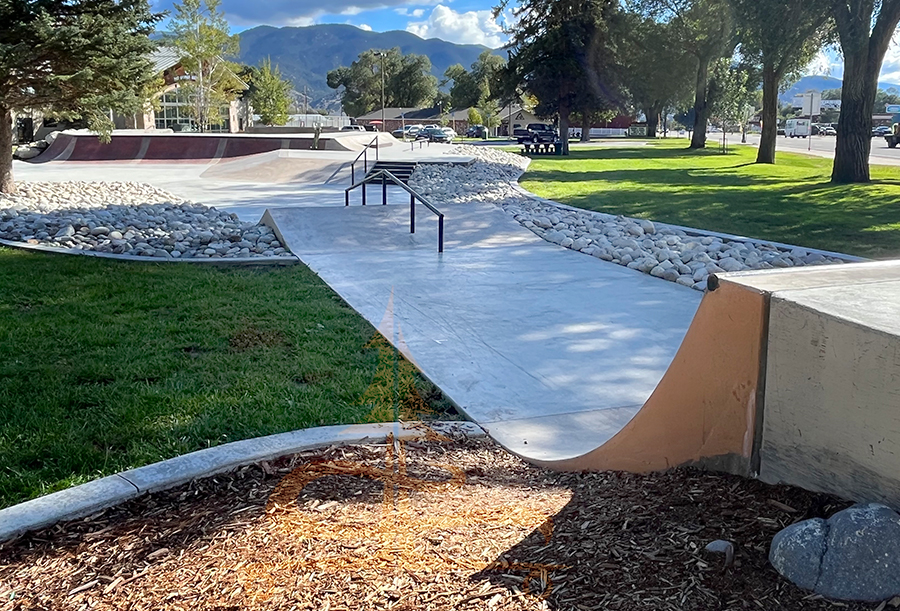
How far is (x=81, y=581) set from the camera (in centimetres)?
258

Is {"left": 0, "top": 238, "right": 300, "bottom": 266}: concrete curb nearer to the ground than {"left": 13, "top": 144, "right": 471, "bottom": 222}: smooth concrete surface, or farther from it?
nearer to the ground

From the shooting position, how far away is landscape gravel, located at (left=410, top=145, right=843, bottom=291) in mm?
9190

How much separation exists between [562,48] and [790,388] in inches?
1750

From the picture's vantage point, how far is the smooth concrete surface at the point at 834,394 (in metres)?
2.24

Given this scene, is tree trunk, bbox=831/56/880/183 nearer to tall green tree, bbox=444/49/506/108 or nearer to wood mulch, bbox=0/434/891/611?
wood mulch, bbox=0/434/891/611

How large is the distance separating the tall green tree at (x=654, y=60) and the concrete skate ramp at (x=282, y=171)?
26.9 m

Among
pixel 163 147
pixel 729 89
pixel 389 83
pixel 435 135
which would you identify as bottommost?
pixel 163 147

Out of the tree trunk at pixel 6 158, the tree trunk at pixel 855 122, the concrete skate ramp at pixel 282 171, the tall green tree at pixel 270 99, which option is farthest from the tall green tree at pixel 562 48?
the tree trunk at pixel 6 158

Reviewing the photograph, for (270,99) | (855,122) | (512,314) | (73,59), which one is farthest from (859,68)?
(270,99)

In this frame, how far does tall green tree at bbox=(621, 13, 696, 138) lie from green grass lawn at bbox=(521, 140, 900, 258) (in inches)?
783

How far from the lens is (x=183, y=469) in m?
3.39

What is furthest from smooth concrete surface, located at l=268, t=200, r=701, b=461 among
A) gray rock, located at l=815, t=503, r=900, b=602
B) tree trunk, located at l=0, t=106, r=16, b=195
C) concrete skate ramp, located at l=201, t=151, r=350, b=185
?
concrete skate ramp, located at l=201, t=151, r=350, b=185

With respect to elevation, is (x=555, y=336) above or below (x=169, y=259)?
below

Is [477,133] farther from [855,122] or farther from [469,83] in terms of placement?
[855,122]
